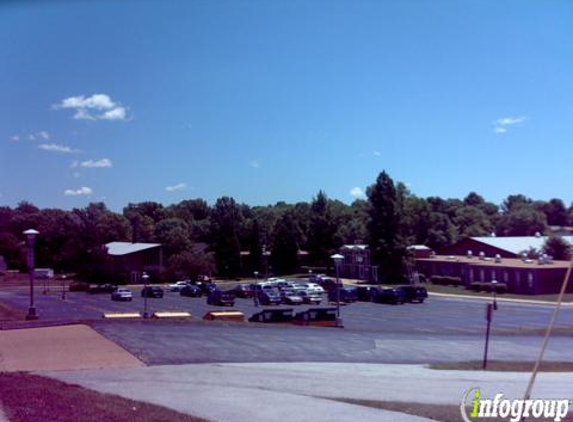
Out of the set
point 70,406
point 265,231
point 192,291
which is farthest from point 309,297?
point 265,231

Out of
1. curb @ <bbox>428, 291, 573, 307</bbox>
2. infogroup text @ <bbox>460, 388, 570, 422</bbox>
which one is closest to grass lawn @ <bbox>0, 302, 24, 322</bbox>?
infogroup text @ <bbox>460, 388, 570, 422</bbox>

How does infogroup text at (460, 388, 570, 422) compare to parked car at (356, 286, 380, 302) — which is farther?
parked car at (356, 286, 380, 302)

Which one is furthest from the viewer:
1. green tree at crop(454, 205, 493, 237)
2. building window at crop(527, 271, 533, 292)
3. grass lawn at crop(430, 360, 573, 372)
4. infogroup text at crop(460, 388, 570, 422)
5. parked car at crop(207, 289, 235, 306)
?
green tree at crop(454, 205, 493, 237)

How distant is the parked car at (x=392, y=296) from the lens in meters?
54.3

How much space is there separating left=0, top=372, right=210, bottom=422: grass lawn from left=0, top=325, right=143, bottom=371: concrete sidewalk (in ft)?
14.0

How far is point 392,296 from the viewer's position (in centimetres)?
5444

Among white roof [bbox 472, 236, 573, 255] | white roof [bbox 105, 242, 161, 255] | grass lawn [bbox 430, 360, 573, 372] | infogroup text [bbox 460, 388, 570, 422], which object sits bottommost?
grass lawn [bbox 430, 360, 573, 372]

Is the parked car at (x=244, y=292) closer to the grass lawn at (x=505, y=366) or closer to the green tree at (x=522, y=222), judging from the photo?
the grass lawn at (x=505, y=366)

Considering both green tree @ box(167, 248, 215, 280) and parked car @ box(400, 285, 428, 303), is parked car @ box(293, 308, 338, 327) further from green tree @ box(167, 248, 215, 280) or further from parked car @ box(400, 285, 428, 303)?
green tree @ box(167, 248, 215, 280)

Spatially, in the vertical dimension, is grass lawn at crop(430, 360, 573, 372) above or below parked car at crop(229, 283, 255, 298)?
below

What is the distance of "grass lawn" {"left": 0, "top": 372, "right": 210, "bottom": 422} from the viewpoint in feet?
33.9

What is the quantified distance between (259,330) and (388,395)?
14.6 m

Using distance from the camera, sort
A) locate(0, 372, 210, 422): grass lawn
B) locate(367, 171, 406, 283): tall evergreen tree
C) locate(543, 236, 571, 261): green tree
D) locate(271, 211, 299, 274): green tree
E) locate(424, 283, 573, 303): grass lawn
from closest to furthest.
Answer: locate(0, 372, 210, 422): grass lawn, locate(424, 283, 573, 303): grass lawn, locate(543, 236, 571, 261): green tree, locate(367, 171, 406, 283): tall evergreen tree, locate(271, 211, 299, 274): green tree

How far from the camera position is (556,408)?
468 inches
